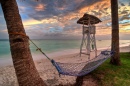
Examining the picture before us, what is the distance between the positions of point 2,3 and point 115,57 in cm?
495

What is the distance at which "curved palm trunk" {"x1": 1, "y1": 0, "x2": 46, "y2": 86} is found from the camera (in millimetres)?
3008

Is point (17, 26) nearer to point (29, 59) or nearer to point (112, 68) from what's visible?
point (29, 59)

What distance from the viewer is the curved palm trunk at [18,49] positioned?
301 centimetres

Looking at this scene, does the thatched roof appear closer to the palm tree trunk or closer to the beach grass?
the palm tree trunk

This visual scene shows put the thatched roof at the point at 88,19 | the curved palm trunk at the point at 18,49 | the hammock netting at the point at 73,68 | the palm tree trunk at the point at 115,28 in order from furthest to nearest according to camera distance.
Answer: the thatched roof at the point at 88,19 → the palm tree trunk at the point at 115,28 → the hammock netting at the point at 73,68 → the curved palm trunk at the point at 18,49

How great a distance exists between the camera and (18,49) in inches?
120

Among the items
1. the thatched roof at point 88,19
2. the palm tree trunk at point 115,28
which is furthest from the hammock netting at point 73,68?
the thatched roof at point 88,19

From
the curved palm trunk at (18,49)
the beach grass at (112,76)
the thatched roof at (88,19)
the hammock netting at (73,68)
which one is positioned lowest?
the beach grass at (112,76)

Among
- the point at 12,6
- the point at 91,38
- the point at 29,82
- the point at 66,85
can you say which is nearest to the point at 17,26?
the point at 12,6

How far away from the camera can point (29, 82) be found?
10.1ft

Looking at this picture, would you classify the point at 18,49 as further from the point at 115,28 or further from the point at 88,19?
the point at 88,19

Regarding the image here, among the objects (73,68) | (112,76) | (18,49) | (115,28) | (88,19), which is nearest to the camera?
(18,49)

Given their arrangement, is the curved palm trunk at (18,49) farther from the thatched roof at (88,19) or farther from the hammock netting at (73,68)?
the thatched roof at (88,19)

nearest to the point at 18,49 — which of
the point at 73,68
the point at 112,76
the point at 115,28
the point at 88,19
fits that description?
the point at 73,68
